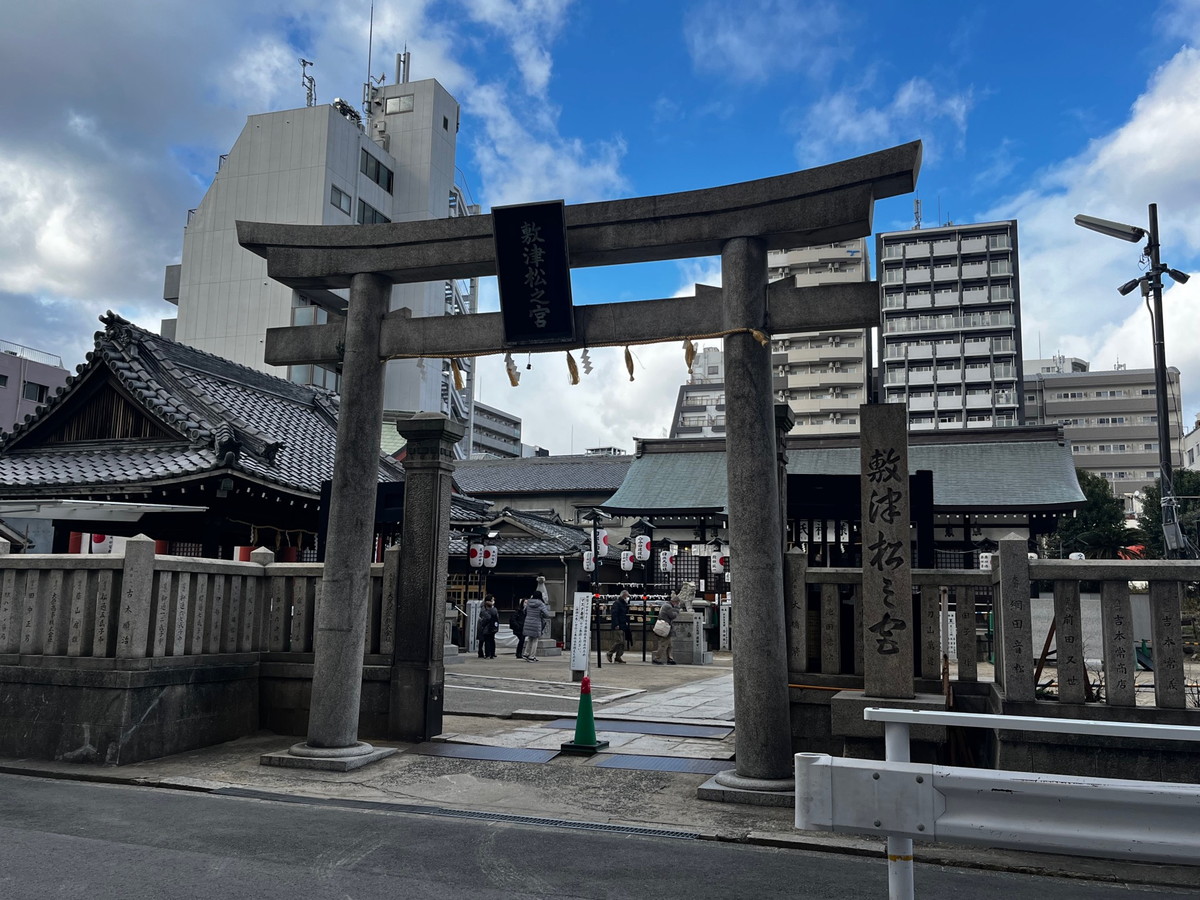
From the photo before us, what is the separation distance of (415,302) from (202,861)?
170 feet

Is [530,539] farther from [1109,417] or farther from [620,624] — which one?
[1109,417]

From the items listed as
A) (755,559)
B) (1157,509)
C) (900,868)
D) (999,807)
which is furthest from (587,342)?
(1157,509)

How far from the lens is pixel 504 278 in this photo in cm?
979

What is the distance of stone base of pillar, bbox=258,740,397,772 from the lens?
9.46 metres

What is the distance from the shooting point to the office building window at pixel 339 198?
165ft

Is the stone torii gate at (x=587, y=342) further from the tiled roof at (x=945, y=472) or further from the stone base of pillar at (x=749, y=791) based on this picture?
the tiled roof at (x=945, y=472)

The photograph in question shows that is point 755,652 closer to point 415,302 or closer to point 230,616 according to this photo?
point 230,616

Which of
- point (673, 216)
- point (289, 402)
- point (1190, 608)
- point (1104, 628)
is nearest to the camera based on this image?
point (1104, 628)

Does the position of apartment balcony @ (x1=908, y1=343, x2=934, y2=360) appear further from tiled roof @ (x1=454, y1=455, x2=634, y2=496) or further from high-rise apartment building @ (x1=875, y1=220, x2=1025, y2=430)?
tiled roof @ (x1=454, y1=455, x2=634, y2=496)

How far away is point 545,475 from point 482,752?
166ft

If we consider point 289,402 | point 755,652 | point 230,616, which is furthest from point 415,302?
point 755,652

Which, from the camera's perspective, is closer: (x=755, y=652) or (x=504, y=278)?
(x=755, y=652)

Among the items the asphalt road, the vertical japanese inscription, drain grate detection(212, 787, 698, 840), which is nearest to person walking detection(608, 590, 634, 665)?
drain grate detection(212, 787, 698, 840)

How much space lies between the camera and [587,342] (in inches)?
385
